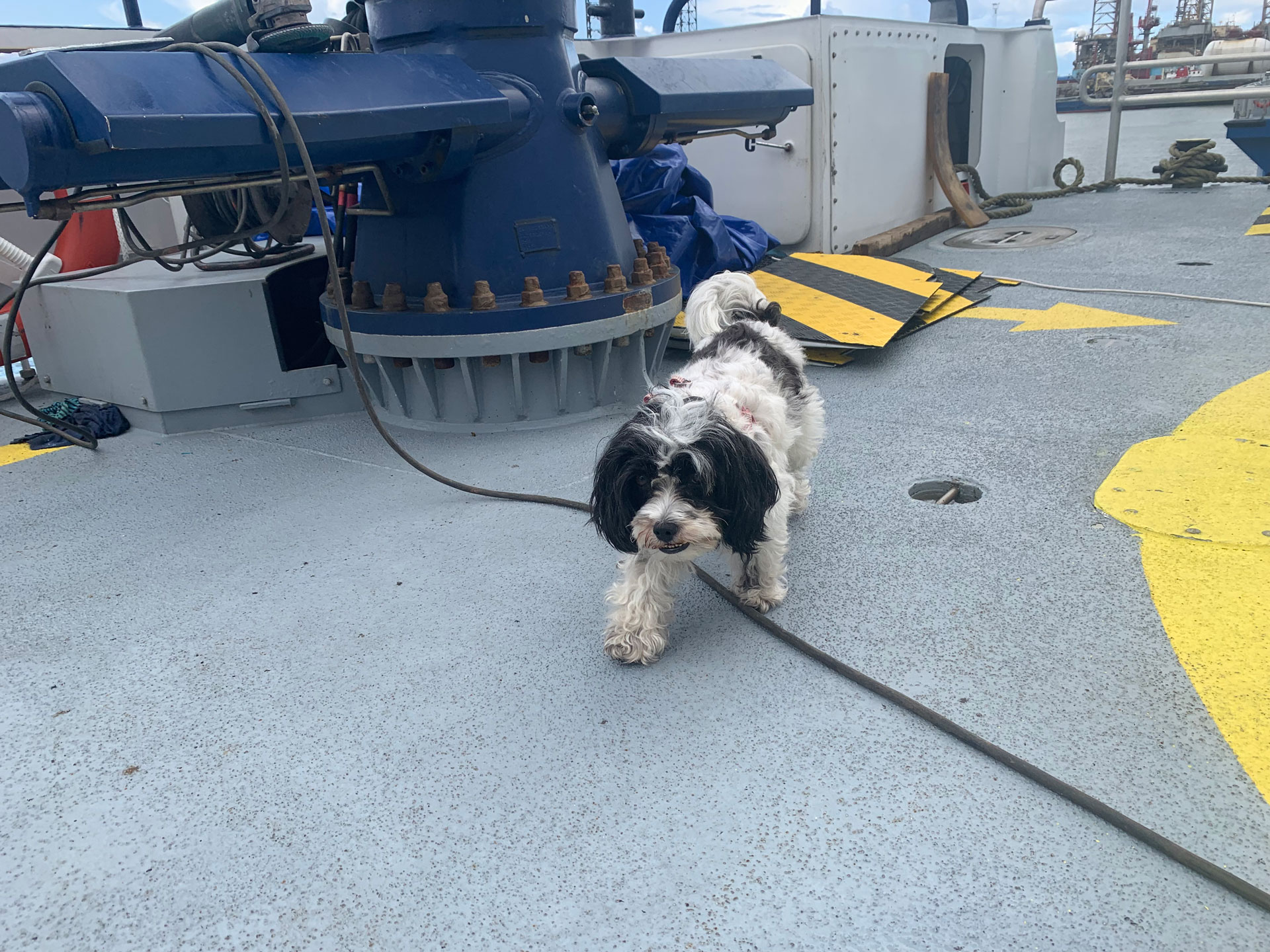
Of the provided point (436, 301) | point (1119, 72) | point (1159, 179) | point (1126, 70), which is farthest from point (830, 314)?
point (1126, 70)

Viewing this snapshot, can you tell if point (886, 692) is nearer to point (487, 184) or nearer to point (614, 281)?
point (614, 281)

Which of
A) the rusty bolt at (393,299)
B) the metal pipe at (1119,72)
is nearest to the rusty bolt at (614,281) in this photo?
the rusty bolt at (393,299)

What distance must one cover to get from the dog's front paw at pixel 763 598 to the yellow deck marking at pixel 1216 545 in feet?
2.82

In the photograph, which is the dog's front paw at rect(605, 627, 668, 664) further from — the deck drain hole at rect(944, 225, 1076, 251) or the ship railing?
the ship railing

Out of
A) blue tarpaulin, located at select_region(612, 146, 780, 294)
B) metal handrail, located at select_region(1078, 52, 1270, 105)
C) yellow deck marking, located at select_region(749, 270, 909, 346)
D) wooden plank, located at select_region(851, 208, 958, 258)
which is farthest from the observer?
metal handrail, located at select_region(1078, 52, 1270, 105)

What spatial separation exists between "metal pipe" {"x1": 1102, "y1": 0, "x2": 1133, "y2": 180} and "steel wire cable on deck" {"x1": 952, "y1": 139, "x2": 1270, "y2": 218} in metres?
0.35

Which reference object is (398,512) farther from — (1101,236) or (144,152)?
(1101,236)

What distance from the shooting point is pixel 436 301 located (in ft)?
10.4

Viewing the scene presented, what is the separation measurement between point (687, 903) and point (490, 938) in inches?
12.1

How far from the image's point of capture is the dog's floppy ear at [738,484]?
1887mm

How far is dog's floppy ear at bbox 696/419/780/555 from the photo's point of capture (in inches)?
74.3

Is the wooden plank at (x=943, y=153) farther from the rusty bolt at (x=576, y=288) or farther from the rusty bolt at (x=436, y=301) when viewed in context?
the rusty bolt at (x=436, y=301)

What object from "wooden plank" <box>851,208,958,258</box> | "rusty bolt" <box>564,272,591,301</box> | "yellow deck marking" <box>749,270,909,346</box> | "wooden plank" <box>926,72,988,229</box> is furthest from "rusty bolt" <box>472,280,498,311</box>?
"wooden plank" <box>926,72,988,229</box>

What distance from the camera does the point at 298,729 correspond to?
1.83m
